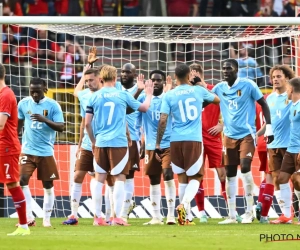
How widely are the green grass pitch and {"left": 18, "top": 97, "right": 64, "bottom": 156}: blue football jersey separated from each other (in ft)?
3.86

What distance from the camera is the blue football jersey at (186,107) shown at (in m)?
12.8

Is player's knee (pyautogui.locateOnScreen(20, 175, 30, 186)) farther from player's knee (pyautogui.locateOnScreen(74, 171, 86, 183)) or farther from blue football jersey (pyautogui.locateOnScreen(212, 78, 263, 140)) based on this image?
blue football jersey (pyautogui.locateOnScreen(212, 78, 263, 140))

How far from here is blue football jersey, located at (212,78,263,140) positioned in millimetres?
13516

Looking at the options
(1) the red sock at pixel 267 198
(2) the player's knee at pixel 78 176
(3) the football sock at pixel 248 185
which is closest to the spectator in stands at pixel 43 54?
(2) the player's knee at pixel 78 176

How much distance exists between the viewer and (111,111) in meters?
12.6

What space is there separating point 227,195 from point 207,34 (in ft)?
12.7

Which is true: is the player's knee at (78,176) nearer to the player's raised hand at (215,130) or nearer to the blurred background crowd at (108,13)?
the player's raised hand at (215,130)

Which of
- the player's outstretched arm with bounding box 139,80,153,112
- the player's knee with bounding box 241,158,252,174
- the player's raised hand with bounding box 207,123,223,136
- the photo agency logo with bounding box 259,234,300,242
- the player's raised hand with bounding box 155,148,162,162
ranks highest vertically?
the player's outstretched arm with bounding box 139,80,153,112

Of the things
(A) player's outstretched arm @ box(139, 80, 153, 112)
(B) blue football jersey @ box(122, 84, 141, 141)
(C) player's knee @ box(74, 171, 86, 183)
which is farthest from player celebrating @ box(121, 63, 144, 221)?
(A) player's outstretched arm @ box(139, 80, 153, 112)

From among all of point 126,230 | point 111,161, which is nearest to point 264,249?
point 126,230

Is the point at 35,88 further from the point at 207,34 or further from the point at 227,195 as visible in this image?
the point at 207,34

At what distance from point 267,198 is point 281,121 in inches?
45.6

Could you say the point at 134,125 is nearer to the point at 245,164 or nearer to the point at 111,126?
the point at 111,126

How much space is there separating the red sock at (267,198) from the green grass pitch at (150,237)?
1.56 ft
